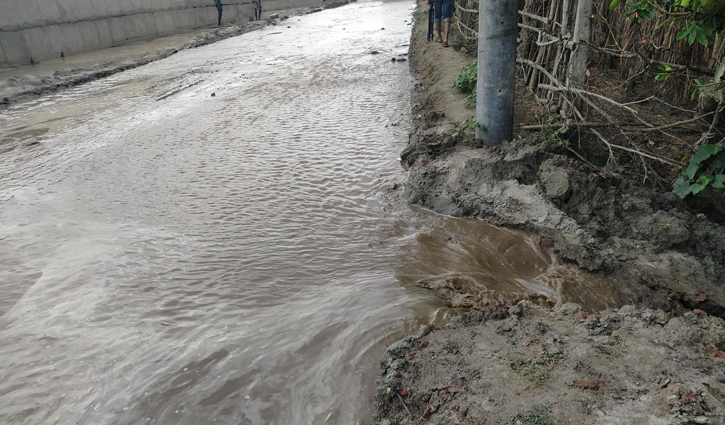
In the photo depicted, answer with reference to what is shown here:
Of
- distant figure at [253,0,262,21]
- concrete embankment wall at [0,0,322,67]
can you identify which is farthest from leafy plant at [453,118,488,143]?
distant figure at [253,0,262,21]

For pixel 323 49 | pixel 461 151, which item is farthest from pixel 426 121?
pixel 323 49

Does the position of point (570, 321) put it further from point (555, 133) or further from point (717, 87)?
point (555, 133)

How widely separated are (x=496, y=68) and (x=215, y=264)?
344cm

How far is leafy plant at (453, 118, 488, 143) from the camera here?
5111mm

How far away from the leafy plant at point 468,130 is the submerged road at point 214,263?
2.77ft

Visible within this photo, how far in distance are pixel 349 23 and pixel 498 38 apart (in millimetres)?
18045

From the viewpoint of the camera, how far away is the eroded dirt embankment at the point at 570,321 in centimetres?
193

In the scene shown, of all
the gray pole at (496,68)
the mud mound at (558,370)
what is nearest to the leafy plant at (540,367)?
the mud mound at (558,370)

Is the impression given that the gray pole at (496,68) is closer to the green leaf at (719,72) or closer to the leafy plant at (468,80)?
the leafy plant at (468,80)

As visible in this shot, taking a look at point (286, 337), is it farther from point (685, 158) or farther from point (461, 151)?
point (685, 158)

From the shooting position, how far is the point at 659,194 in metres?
3.93

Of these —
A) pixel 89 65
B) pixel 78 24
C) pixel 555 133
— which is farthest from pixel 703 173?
pixel 78 24

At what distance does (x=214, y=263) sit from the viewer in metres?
3.81

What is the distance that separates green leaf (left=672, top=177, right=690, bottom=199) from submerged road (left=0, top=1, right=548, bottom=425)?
1.39 meters
